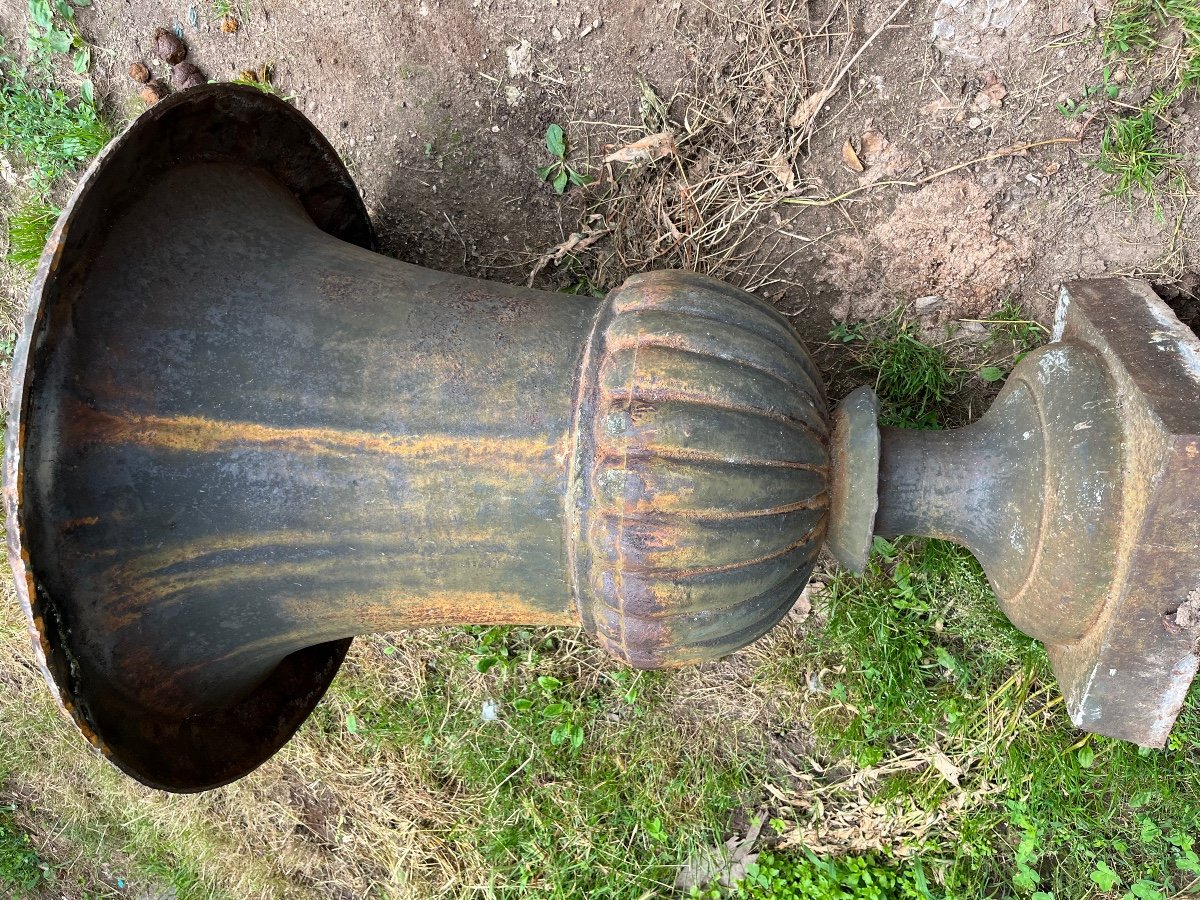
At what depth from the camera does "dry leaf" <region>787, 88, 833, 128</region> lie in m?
2.29

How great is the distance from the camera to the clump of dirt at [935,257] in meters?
2.25

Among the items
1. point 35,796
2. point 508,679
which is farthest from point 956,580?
point 35,796

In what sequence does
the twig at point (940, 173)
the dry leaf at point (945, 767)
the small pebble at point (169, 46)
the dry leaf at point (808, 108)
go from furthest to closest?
1. the small pebble at point (169, 46)
2. the dry leaf at point (945, 767)
3. the dry leaf at point (808, 108)
4. the twig at point (940, 173)

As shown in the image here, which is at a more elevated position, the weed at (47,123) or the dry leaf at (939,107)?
the weed at (47,123)

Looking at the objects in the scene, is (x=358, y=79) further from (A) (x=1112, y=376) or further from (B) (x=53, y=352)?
(A) (x=1112, y=376)

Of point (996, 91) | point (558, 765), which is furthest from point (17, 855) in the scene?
point (996, 91)

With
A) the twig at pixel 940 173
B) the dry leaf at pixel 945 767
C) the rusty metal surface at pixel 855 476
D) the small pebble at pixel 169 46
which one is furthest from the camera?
the small pebble at pixel 169 46

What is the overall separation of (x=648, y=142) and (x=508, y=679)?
181cm

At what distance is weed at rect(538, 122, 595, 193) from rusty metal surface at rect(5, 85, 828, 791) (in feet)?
2.33

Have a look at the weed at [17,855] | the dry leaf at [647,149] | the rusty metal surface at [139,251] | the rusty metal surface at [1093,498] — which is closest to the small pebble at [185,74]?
the rusty metal surface at [139,251]

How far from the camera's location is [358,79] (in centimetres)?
255

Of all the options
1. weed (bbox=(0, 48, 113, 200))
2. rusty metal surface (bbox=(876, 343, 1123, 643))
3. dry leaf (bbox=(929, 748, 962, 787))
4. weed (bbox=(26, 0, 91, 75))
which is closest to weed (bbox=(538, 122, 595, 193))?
rusty metal surface (bbox=(876, 343, 1123, 643))

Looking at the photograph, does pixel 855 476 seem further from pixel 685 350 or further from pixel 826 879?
pixel 826 879

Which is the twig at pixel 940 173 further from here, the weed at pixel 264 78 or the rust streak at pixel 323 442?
the weed at pixel 264 78
